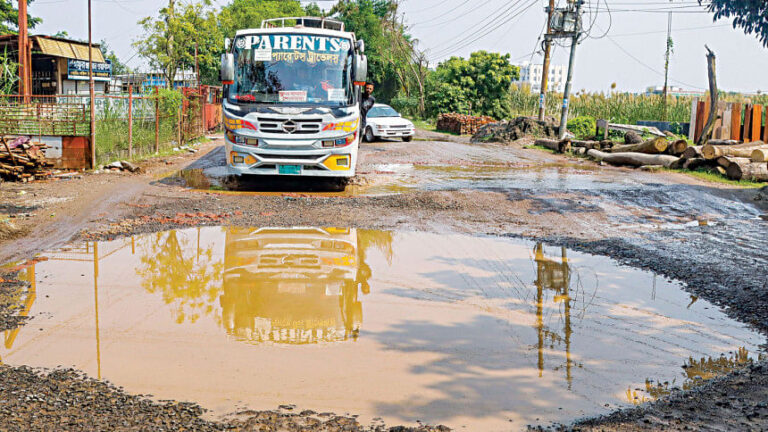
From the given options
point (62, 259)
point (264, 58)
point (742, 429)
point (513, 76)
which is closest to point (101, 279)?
point (62, 259)

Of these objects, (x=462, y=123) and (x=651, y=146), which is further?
(x=462, y=123)

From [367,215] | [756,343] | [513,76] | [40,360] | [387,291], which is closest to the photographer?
[40,360]

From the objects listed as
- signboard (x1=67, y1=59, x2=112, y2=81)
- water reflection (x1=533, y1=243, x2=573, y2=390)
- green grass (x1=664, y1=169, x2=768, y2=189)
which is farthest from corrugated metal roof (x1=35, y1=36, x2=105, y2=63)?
water reflection (x1=533, y1=243, x2=573, y2=390)

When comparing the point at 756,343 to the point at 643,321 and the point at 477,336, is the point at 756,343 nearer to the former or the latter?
the point at 643,321

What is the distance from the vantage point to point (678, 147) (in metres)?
18.5

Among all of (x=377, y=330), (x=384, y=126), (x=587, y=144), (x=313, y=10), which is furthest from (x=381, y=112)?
(x=313, y=10)

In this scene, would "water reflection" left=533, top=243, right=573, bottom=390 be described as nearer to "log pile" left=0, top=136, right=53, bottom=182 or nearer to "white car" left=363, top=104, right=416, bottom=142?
"log pile" left=0, top=136, right=53, bottom=182

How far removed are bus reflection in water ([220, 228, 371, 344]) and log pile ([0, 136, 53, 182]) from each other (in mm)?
6513

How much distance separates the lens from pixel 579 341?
5.38 metres

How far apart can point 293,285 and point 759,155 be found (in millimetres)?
13158

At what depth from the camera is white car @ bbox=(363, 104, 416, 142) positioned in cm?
2625

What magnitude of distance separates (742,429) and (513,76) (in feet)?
143

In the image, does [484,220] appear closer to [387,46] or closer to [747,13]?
[747,13]

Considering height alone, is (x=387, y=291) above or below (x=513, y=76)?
below
